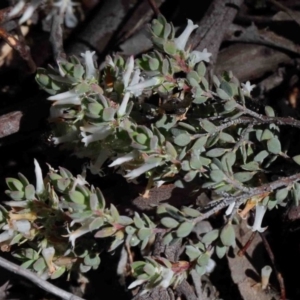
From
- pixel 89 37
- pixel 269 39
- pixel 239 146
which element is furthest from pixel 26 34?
pixel 239 146

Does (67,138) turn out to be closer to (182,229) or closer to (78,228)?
(78,228)

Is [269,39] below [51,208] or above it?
below

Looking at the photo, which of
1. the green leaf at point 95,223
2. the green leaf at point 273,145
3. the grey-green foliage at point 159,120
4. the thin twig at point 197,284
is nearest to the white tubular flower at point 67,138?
the grey-green foliage at point 159,120

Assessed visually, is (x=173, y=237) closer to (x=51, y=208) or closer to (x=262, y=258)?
(x=51, y=208)

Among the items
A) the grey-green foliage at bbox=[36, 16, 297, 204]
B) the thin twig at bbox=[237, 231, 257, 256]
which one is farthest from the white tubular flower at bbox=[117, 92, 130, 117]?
the thin twig at bbox=[237, 231, 257, 256]

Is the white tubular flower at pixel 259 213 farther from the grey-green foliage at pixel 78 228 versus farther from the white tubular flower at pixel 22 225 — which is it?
the white tubular flower at pixel 22 225

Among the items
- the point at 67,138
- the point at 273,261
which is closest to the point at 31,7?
the point at 67,138

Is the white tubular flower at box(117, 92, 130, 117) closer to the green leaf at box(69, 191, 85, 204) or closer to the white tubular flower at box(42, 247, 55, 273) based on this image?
the green leaf at box(69, 191, 85, 204)

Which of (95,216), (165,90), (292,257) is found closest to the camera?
(95,216)
